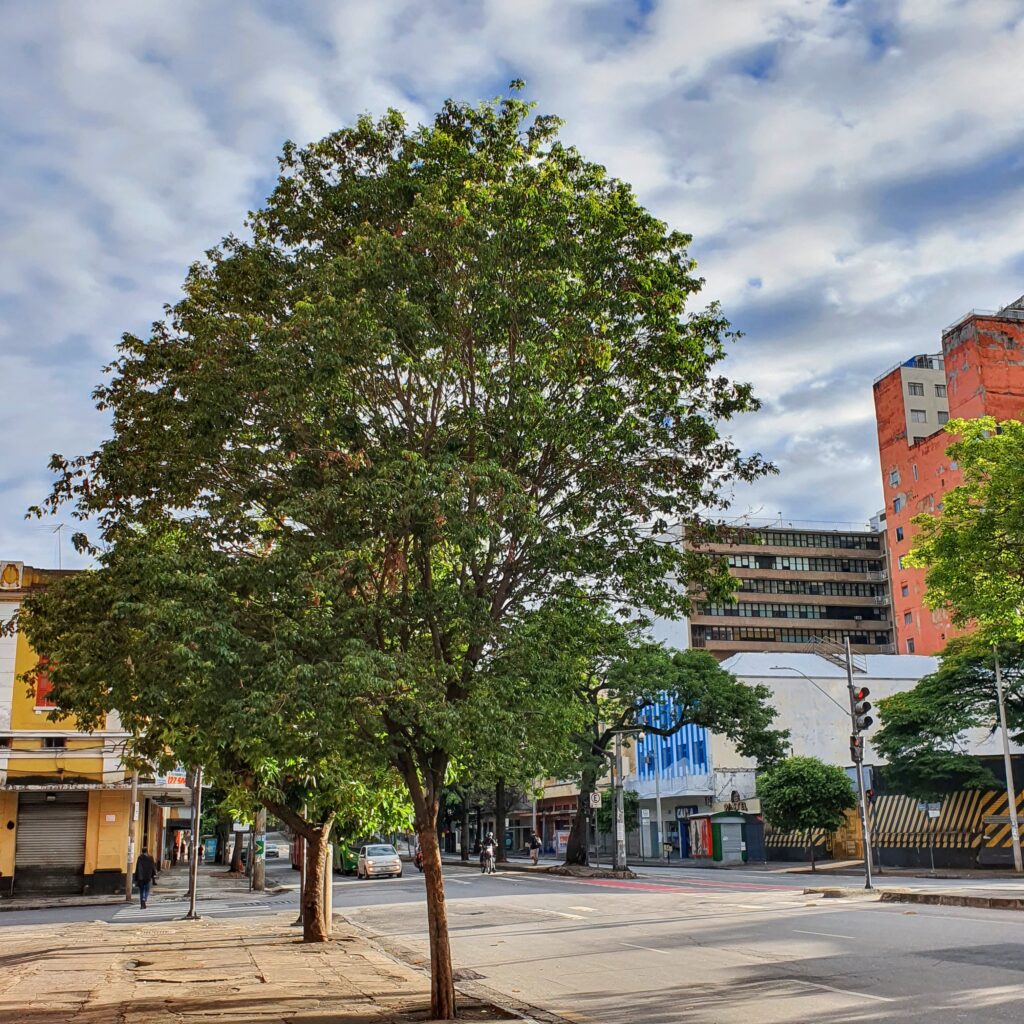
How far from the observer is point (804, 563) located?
348ft

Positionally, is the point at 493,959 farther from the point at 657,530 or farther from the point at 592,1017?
the point at 657,530

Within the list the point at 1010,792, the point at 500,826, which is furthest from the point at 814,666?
the point at 1010,792

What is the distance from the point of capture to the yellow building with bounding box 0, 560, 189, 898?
34.7 metres

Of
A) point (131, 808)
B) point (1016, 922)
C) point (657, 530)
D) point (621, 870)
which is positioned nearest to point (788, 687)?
point (621, 870)

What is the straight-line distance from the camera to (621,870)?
4350 cm

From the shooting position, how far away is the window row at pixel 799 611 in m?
104

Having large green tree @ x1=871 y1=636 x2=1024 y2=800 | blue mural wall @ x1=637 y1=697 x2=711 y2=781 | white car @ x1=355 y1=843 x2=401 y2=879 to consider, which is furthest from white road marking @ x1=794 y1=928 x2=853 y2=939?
blue mural wall @ x1=637 y1=697 x2=711 y2=781

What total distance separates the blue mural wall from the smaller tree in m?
15.3

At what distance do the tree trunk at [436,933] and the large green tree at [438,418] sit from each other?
0.03 meters

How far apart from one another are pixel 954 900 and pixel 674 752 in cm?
4558

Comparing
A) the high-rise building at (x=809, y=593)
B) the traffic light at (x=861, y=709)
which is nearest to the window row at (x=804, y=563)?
the high-rise building at (x=809, y=593)

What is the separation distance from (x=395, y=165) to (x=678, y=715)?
4129 centimetres

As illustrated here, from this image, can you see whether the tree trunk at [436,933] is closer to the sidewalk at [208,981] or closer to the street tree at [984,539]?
the sidewalk at [208,981]

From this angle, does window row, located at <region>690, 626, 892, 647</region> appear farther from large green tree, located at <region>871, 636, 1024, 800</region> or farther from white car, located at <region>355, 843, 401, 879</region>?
large green tree, located at <region>871, 636, 1024, 800</region>
